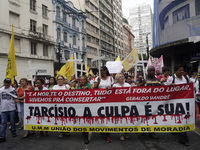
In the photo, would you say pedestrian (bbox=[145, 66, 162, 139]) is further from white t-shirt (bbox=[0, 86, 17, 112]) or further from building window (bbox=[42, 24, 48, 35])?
building window (bbox=[42, 24, 48, 35])

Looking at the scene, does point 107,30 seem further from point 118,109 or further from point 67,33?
point 118,109

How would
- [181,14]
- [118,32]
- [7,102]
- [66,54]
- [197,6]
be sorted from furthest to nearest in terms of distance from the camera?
[118,32]
[66,54]
[181,14]
[197,6]
[7,102]

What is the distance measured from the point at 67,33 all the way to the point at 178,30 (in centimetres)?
1905

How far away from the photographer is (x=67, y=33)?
2884 cm

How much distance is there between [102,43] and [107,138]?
138 feet

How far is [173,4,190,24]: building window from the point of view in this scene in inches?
591

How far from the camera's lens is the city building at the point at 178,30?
46.8 feet

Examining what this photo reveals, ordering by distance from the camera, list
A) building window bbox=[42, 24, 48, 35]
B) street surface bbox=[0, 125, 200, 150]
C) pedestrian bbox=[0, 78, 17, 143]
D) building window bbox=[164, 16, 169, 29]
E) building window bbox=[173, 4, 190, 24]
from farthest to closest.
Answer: building window bbox=[42, 24, 48, 35]
building window bbox=[164, 16, 169, 29]
building window bbox=[173, 4, 190, 24]
pedestrian bbox=[0, 78, 17, 143]
street surface bbox=[0, 125, 200, 150]

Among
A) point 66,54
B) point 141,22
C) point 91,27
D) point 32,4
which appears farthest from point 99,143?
point 141,22

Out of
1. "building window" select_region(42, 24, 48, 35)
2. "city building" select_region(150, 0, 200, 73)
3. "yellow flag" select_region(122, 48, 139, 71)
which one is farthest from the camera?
"building window" select_region(42, 24, 48, 35)

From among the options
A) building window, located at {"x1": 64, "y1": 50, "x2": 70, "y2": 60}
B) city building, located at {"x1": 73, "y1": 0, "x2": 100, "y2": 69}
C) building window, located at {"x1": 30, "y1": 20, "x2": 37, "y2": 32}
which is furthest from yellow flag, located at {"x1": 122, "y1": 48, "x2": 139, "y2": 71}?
city building, located at {"x1": 73, "y1": 0, "x2": 100, "y2": 69}

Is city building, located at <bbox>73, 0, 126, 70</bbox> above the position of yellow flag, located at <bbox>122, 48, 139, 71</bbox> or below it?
above

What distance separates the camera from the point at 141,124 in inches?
157

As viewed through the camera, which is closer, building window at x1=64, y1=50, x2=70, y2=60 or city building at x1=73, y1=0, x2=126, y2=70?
building window at x1=64, y1=50, x2=70, y2=60
